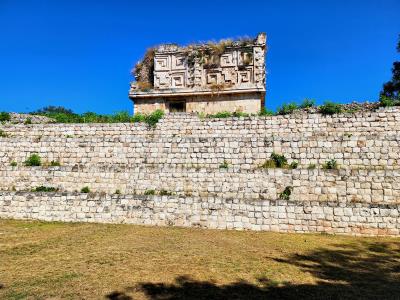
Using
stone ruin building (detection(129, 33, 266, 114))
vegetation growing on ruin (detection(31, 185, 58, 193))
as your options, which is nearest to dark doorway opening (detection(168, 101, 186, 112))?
stone ruin building (detection(129, 33, 266, 114))

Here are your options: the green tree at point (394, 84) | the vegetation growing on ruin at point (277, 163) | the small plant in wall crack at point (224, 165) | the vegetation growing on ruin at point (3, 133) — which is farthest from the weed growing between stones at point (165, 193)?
the green tree at point (394, 84)

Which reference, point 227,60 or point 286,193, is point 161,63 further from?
point 286,193

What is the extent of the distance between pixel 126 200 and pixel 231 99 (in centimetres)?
1093

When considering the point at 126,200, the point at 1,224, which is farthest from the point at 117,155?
the point at 1,224

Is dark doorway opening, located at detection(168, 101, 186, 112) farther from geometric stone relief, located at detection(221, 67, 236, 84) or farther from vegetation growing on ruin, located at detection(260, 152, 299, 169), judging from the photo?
vegetation growing on ruin, located at detection(260, 152, 299, 169)

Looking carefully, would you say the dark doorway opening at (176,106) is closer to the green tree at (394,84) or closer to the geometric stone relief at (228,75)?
the geometric stone relief at (228,75)

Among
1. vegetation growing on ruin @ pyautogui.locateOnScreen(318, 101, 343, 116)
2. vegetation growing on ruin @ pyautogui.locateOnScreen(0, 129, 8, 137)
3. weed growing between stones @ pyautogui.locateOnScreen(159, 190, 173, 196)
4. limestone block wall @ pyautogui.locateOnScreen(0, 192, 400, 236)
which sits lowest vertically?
limestone block wall @ pyautogui.locateOnScreen(0, 192, 400, 236)

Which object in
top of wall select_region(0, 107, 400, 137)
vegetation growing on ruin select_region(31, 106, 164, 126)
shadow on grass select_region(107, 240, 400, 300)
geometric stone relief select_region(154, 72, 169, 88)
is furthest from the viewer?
geometric stone relief select_region(154, 72, 169, 88)

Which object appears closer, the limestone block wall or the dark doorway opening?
the limestone block wall

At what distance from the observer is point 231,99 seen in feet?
67.9

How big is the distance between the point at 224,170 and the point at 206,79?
1004cm

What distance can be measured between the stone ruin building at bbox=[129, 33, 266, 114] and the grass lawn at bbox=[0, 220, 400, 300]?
11.4 meters

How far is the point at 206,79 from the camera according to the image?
2123 centimetres

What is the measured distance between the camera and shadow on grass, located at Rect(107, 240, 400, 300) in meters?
5.29
